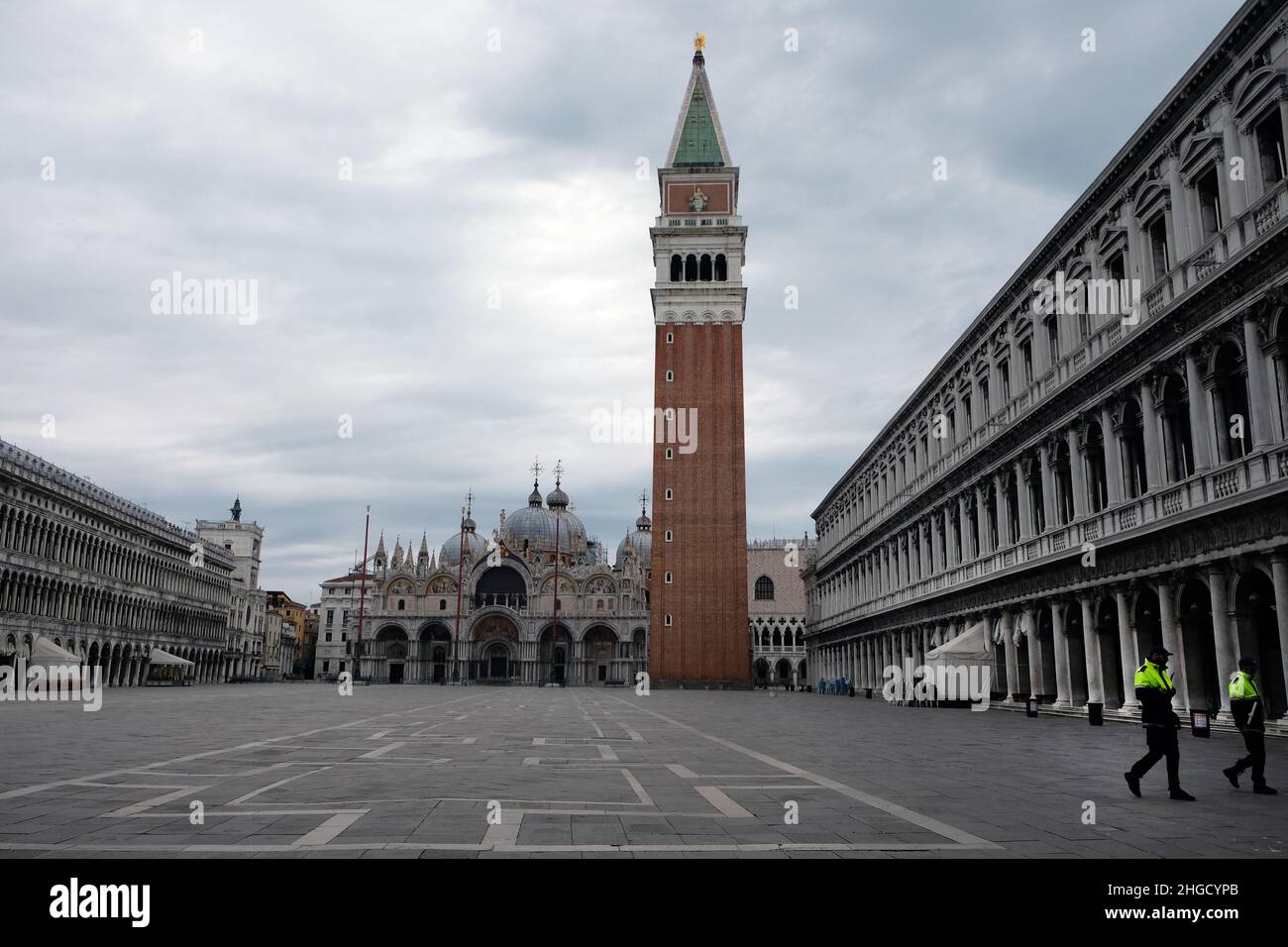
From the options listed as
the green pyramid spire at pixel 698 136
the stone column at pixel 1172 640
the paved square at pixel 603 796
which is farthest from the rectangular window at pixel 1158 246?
the green pyramid spire at pixel 698 136

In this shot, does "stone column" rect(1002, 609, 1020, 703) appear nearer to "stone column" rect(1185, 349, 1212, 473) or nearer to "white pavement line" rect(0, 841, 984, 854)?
Result: "stone column" rect(1185, 349, 1212, 473)

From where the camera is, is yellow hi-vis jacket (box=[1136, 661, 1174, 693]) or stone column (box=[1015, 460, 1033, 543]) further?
stone column (box=[1015, 460, 1033, 543])

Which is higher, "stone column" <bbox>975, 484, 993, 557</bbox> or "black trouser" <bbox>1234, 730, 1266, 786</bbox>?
"stone column" <bbox>975, 484, 993, 557</bbox>

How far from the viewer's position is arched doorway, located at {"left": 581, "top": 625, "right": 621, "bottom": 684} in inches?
3947

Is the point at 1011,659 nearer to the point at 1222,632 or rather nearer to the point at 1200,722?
the point at 1222,632

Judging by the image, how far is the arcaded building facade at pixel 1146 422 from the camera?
61.7 feet

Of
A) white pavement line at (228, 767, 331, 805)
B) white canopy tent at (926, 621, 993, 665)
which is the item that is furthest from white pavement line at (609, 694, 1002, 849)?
white canopy tent at (926, 621, 993, 665)

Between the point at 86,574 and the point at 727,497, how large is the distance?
41.8 m

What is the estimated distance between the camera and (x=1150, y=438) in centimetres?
2277

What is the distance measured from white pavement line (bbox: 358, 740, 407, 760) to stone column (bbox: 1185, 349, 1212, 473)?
17339mm

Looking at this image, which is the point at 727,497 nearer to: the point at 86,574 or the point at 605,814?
the point at 86,574

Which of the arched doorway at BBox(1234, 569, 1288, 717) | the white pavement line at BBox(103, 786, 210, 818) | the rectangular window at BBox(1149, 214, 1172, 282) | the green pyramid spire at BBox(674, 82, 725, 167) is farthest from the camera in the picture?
the green pyramid spire at BBox(674, 82, 725, 167)

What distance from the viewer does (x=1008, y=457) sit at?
104 feet

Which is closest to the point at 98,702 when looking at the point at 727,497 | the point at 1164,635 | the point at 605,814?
the point at 605,814
